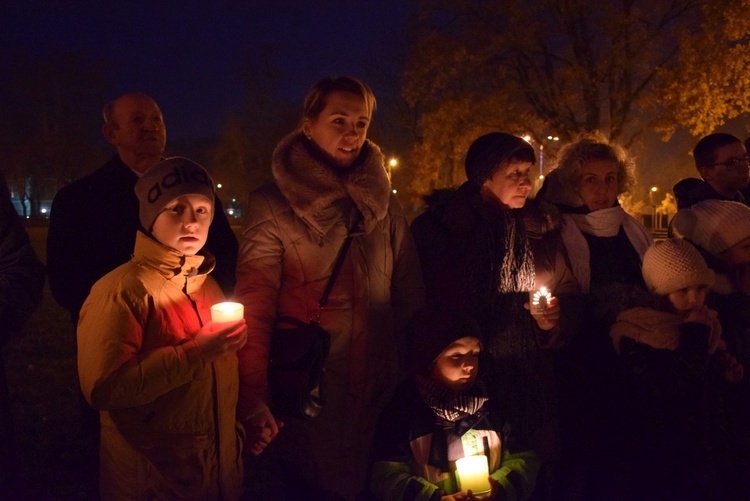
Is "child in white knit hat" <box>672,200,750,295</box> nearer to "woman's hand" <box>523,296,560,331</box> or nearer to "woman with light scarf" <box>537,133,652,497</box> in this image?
"woman with light scarf" <box>537,133,652,497</box>

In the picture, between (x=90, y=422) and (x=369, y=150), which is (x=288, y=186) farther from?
(x=90, y=422)

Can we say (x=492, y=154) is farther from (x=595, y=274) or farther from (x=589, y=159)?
(x=595, y=274)

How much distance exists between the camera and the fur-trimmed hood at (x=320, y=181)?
2.75 metres

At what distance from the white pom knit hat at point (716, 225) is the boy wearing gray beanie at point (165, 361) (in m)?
2.69

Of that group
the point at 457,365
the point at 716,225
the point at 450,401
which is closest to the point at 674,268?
the point at 716,225

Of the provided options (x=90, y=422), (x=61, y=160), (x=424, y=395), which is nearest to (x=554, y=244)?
(x=424, y=395)

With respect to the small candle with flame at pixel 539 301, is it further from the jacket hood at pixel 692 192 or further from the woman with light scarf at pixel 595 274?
the jacket hood at pixel 692 192

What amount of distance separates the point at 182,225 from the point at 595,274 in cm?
231

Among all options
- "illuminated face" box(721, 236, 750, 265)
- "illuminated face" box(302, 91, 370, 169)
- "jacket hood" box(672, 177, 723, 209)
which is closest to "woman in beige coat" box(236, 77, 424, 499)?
"illuminated face" box(302, 91, 370, 169)

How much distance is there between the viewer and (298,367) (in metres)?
2.63

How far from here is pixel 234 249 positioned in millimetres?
3572

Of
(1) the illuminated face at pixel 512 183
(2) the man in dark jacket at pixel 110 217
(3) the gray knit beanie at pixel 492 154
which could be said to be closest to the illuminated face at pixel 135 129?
(2) the man in dark jacket at pixel 110 217

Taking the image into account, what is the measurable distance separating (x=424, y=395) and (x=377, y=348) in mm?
319

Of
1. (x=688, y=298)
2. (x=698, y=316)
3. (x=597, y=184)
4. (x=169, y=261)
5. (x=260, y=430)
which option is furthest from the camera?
(x=597, y=184)
